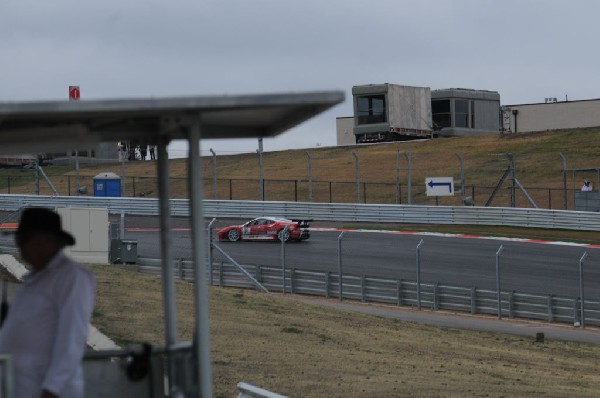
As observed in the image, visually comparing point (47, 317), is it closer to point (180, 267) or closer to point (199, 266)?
point (199, 266)

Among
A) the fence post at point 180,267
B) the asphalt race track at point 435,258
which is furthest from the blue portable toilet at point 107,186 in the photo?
the fence post at point 180,267

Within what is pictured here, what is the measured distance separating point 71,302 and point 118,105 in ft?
2.90

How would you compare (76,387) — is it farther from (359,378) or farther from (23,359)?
(359,378)

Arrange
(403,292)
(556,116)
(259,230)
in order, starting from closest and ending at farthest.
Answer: (403,292)
(259,230)
(556,116)

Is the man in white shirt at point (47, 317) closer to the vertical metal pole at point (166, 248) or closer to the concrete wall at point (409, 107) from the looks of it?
the vertical metal pole at point (166, 248)

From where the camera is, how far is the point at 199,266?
6.48m

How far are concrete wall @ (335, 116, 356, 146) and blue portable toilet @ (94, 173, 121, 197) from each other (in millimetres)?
27545

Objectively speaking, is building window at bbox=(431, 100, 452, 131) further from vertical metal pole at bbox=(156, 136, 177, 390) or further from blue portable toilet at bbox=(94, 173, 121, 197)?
vertical metal pole at bbox=(156, 136, 177, 390)

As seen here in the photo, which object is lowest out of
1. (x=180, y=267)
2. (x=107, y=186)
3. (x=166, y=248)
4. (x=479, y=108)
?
(x=180, y=267)

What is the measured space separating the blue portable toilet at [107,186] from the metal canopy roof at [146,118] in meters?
45.0

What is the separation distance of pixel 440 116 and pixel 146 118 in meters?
67.4

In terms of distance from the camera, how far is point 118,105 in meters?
5.76

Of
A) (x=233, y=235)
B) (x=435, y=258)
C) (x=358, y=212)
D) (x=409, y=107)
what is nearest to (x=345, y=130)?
(x=409, y=107)

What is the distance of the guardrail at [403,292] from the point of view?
29516 millimetres
